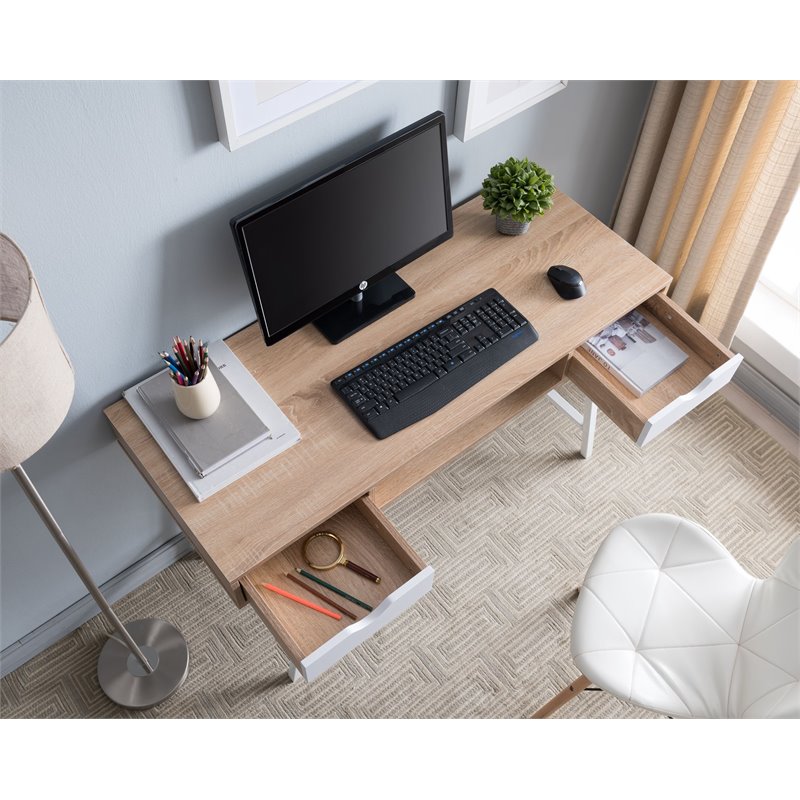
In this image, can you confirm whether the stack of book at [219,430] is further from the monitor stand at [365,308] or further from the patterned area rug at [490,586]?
the patterned area rug at [490,586]

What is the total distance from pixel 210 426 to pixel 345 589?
41cm

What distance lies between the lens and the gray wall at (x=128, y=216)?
4.35 ft

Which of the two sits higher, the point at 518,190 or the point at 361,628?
the point at 518,190

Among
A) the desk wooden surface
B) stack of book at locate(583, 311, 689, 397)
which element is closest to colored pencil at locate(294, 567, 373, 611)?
the desk wooden surface

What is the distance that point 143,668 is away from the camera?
6.99ft

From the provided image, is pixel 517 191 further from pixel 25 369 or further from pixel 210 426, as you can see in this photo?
pixel 25 369

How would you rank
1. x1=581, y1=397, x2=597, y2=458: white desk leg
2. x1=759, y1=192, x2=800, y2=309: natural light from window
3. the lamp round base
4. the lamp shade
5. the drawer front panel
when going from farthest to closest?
x1=759, y1=192, x2=800, y2=309: natural light from window < x1=581, y1=397, x2=597, y2=458: white desk leg < the lamp round base < the drawer front panel < the lamp shade

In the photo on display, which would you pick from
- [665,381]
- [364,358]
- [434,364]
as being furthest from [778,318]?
[364,358]

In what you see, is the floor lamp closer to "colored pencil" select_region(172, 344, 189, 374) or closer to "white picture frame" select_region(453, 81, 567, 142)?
"colored pencil" select_region(172, 344, 189, 374)

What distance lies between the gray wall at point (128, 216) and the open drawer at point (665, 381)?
0.51 meters

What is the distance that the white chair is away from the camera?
163cm

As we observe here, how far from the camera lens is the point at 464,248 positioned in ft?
6.57

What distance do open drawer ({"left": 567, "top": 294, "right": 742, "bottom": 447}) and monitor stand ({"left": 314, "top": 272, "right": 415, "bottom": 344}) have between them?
0.42 m
